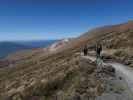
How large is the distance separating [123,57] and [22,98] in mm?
18379

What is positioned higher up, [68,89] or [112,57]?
[112,57]

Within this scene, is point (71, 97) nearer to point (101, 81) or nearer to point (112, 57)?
point (101, 81)

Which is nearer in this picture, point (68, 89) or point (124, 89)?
point (124, 89)

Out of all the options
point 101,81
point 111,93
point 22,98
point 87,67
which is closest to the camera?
point 111,93

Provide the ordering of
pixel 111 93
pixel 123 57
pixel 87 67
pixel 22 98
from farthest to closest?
pixel 123 57 → pixel 87 67 → pixel 22 98 → pixel 111 93

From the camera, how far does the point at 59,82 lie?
22188 millimetres

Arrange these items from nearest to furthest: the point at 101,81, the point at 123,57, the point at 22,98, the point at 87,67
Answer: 1. the point at 101,81
2. the point at 22,98
3. the point at 87,67
4. the point at 123,57

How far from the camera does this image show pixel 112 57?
32.2 meters

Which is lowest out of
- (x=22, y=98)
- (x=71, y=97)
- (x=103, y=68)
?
(x=22, y=98)

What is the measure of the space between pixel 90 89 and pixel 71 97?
2.33 metres

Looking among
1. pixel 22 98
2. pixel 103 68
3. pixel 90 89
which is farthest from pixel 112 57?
pixel 22 98

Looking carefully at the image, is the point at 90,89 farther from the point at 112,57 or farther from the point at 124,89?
the point at 112,57

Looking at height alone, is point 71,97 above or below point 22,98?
above

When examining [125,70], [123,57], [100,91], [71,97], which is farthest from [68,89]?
[123,57]
